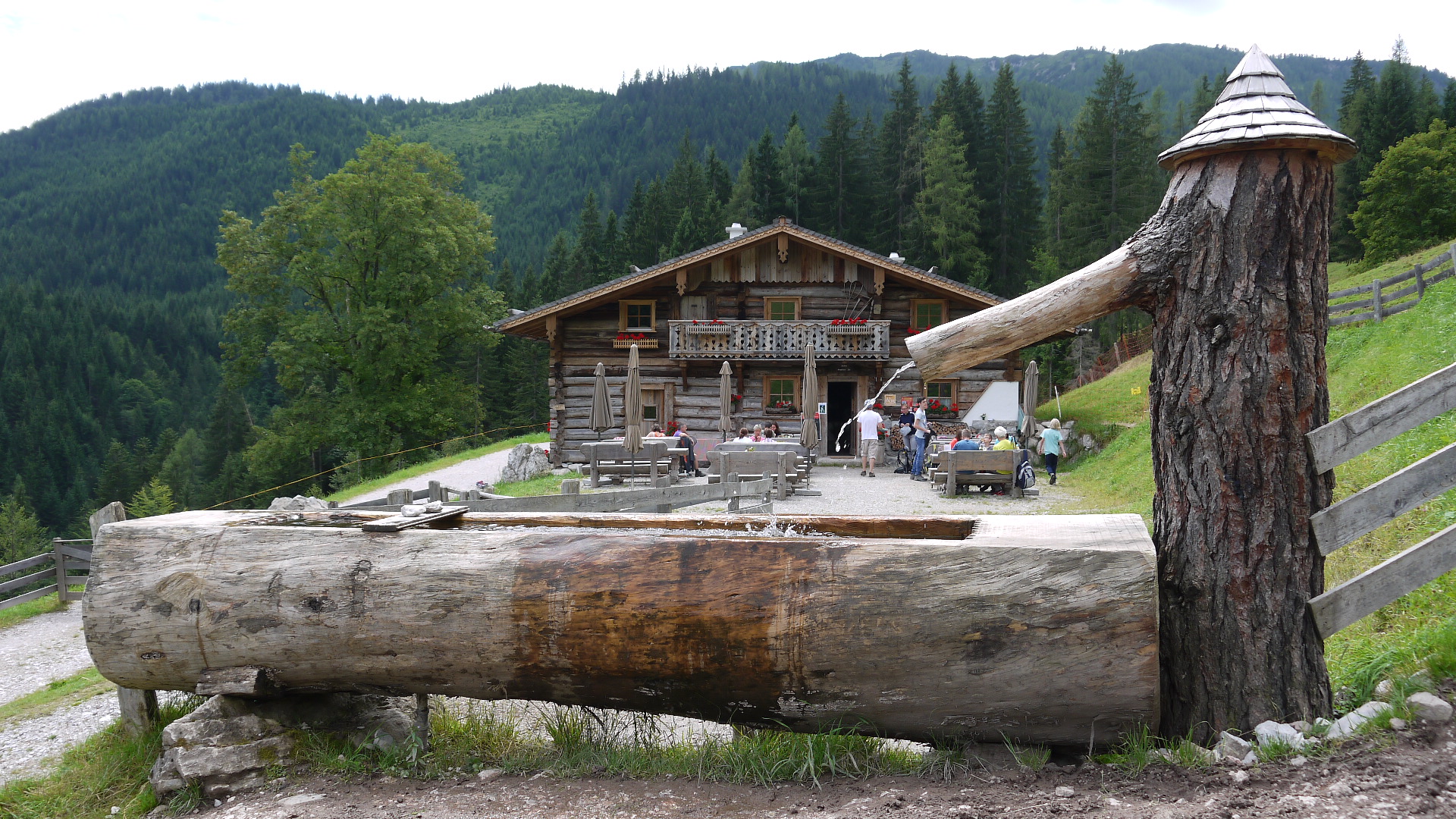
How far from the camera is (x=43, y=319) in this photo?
85.6 metres

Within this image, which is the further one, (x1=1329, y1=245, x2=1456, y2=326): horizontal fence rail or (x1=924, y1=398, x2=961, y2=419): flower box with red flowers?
(x1=924, y1=398, x2=961, y2=419): flower box with red flowers

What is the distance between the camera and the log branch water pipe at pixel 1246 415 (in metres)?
3.27

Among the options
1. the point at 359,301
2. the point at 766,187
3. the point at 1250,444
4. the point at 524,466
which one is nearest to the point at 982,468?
the point at 1250,444

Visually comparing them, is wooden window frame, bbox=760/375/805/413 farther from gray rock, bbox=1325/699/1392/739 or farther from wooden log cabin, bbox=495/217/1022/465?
gray rock, bbox=1325/699/1392/739

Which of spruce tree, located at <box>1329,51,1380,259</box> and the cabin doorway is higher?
spruce tree, located at <box>1329,51,1380,259</box>

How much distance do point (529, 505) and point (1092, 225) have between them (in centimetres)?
4581

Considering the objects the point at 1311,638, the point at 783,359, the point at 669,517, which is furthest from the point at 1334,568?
the point at 783,359

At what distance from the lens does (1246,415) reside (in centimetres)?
331

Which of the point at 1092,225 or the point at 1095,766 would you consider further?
the point at 1092,225

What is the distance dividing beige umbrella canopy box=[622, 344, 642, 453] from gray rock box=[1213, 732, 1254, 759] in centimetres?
1385

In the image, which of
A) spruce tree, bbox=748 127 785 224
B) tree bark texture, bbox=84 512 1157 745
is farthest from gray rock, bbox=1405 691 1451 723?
spruce tree, bbox=748 127 785 224

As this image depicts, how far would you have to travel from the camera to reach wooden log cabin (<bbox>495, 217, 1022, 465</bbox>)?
912 inches

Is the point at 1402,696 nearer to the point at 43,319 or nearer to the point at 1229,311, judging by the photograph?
the point at 1229,311

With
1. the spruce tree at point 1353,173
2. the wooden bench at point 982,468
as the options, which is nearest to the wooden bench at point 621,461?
the wooden bench at point 982,468
